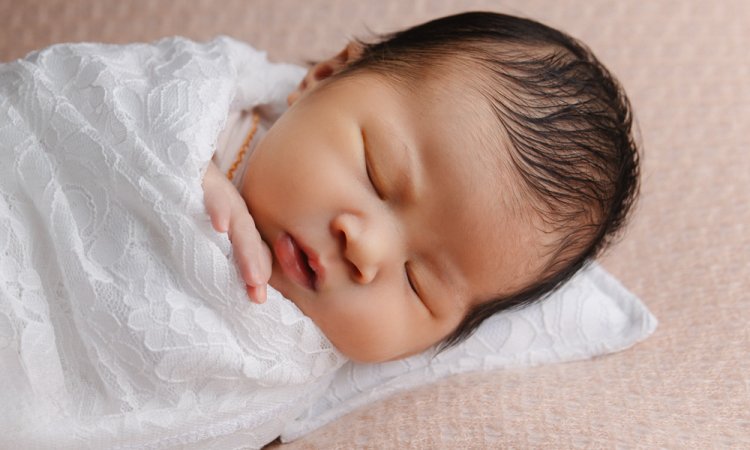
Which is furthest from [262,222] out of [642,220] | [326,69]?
[642,220]

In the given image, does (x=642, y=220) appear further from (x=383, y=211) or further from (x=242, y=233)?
(x=242, y=233)

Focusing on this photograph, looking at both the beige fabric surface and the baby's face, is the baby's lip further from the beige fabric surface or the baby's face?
the beige fabric surface

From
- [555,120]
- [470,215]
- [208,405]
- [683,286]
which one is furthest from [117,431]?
[683,286]

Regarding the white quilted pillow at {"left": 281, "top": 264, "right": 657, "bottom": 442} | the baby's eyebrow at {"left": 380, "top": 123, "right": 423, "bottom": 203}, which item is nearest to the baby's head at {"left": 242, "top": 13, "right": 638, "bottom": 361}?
the baby's eyebrow at {"left": 380, "top": 123, "right": 423, "bottom": 203}

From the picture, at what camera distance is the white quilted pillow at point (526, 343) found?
1.25 meters

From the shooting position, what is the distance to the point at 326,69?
50.3 inches

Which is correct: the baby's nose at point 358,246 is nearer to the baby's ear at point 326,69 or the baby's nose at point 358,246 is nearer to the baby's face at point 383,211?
the baby's face at point 383,211

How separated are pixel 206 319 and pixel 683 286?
809mm

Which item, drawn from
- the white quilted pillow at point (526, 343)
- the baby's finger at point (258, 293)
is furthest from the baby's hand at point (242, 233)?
the white quilted pillow at point (526, 343)

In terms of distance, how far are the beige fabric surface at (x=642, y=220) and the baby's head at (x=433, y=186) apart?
13 cm

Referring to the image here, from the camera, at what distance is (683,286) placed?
1.44 m

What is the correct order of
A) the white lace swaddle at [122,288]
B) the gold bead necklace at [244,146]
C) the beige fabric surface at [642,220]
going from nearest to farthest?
1. the white lace swaddle at [122,288]
2. the beige fabric surface at [642,220]
3. the gold bead necklace at [244,146]

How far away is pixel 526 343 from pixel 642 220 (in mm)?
391

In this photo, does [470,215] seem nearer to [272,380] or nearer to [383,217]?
[383,217]
